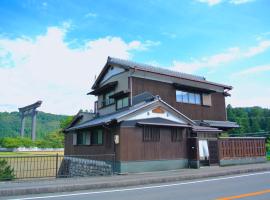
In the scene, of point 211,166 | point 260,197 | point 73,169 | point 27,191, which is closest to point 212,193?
point 260,197

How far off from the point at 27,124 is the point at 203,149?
9969 centimetres

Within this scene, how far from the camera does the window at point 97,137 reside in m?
18.6

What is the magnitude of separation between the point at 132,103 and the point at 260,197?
1266 cm

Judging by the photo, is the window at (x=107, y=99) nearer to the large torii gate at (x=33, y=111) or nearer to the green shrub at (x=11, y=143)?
the large torii gate at (x=33, y=111)

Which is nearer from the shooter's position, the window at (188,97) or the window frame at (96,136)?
the window frame at (96,136)

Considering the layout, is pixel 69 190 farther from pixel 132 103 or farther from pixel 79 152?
pixel 79 152

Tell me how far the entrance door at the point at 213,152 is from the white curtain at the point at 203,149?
0.96ft

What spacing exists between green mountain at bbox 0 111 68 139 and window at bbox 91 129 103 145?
249ft

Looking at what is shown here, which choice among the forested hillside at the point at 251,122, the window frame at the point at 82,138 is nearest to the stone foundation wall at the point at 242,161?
the window frame at the point at 82,138

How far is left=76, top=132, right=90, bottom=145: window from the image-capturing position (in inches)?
832

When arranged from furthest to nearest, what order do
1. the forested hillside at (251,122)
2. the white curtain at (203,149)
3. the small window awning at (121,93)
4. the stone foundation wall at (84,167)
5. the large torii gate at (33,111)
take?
1. the large torii gate at (33,111)
2. the forested hillside at (251,122)
3. the small window awning at (121,93)
4. the white curtain at (203,149)
5. the stone foundation wall at (84,167)

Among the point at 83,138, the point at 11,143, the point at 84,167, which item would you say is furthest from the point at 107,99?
the point at 11,143

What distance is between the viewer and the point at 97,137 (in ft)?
63.2

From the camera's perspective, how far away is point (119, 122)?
604 inches
